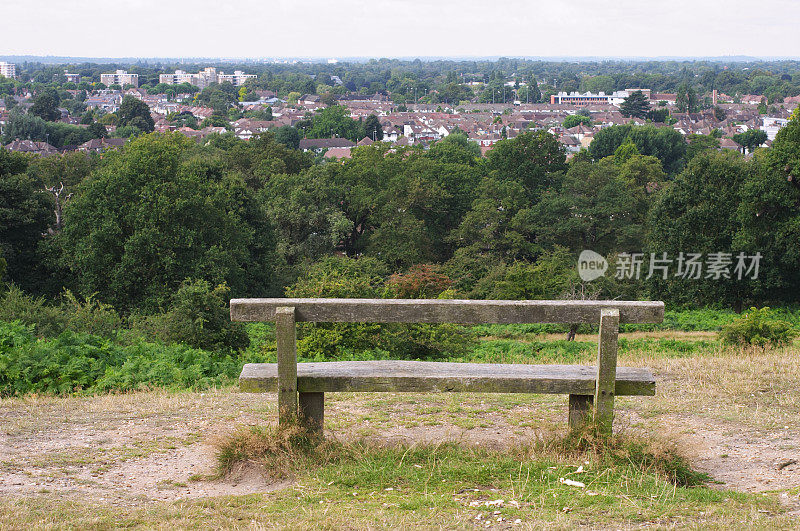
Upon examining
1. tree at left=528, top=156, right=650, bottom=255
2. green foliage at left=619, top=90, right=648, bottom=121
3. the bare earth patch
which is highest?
green foliage at left=619, top=90, right=648, bottom=121

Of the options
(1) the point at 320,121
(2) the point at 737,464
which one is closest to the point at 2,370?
(2) the point at 737,464

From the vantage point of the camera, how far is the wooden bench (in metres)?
4.98

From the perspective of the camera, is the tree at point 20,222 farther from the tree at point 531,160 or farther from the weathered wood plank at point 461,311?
the tree at point 531,160

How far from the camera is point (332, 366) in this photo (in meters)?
5.46

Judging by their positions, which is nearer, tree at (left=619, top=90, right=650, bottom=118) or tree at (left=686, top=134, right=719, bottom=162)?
tree at (left=686, top=134, right=719, bottom=162)

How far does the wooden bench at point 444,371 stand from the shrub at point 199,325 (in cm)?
963

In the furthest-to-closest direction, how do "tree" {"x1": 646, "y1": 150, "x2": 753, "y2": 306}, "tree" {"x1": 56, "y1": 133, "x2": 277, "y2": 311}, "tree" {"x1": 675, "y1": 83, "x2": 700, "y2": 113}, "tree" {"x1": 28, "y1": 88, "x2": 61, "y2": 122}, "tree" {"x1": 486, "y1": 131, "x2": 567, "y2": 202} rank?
"tree" {"x1": 675, "y1": 83, "x2": 700, "y2": 113}
"tree" {"x1": 28, "y1": 88, "x2": 61, "y2": 122}
"tree" {"x1": 486, "y1": 131, "x2": 567, "y2": 202}
"tree" {"x1": 646, "y1": 150, "x2": 753, "y2": 306}
"tree" {"x1": 56, "y1": 133, "x2": 277, "y2": 311}

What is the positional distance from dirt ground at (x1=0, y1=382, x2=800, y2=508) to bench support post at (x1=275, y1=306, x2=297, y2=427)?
45 cm

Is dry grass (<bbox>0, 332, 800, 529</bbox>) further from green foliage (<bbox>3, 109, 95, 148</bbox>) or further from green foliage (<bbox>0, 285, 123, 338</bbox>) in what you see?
green foliage (<bbox>3, 109, 95, 148</bbox>)

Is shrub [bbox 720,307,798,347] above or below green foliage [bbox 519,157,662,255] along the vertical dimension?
above

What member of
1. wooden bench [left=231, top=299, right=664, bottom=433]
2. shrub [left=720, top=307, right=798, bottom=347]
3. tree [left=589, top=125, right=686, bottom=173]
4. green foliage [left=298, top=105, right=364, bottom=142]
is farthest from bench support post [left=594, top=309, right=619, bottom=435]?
green foliage [left=298, top=105, right=364, bottom=142]

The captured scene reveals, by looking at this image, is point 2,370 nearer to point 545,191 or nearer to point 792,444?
point 792,444

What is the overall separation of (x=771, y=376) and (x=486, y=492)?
4878 millimetres

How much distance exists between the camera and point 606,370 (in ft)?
16.5
